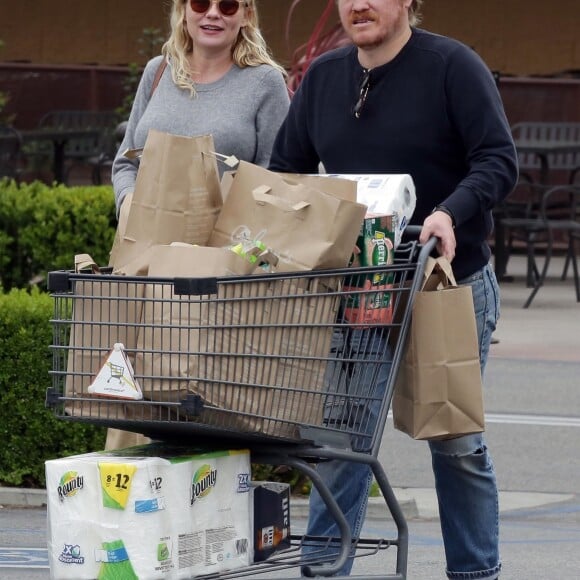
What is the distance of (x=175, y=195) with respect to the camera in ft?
13.8

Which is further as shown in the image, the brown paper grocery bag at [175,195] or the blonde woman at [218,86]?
the blonde woman at [218,86]

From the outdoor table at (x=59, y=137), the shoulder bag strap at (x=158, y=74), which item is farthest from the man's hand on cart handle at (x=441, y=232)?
the outdoor table at (x=59, y=137)

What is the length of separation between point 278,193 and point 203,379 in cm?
57

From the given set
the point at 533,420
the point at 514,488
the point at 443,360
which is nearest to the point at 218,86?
the point at 443,360

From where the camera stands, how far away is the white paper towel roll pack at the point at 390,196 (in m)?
4.17

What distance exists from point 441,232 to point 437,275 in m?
0.12

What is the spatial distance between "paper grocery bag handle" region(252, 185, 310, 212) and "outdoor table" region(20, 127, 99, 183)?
10718mm

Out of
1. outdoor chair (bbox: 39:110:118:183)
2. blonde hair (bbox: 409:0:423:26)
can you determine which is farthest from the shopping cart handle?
outdoor chair (bbox: 39:110:118:183)

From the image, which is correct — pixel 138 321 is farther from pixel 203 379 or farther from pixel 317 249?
pixel 317 249

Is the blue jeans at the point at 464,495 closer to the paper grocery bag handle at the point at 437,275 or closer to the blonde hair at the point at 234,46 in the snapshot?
the paper grocery bag handle at the point at 437,275

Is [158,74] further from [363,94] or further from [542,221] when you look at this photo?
[542,221]

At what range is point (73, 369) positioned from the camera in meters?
3.96

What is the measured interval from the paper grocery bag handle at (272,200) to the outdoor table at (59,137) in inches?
422

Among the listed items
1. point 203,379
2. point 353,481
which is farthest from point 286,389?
point 353,481
